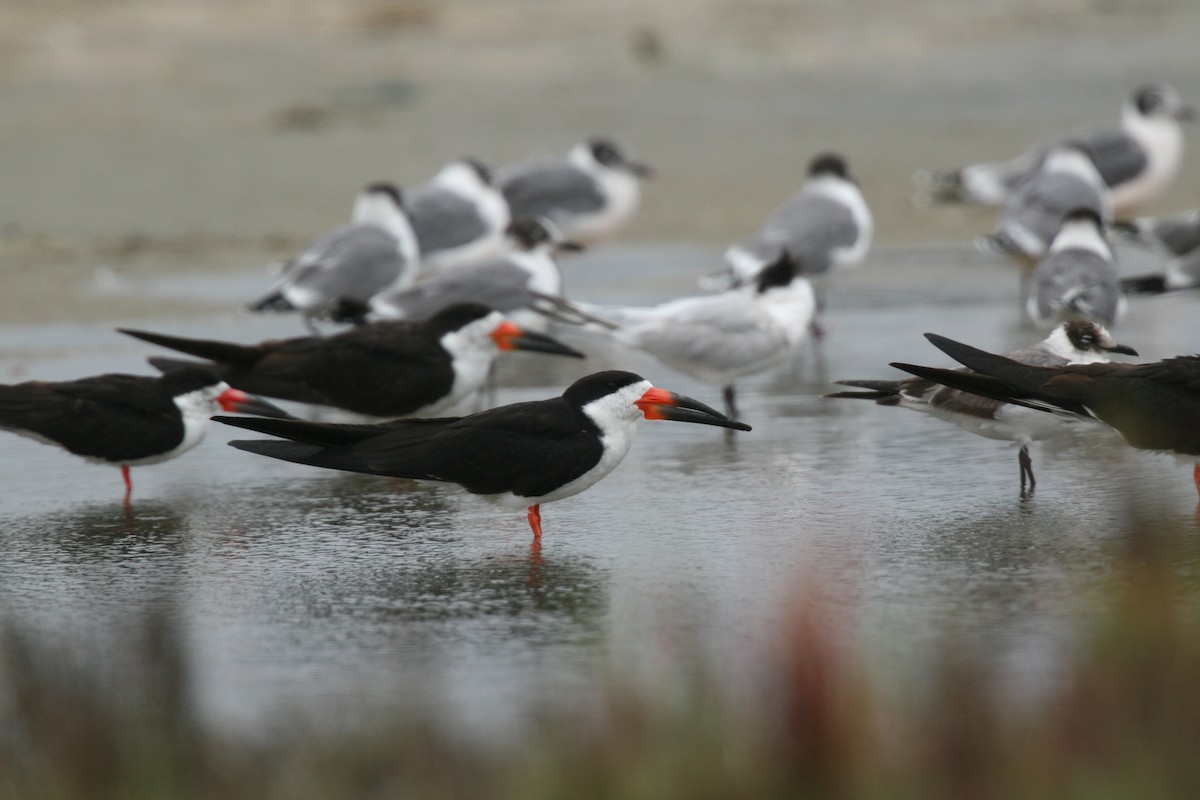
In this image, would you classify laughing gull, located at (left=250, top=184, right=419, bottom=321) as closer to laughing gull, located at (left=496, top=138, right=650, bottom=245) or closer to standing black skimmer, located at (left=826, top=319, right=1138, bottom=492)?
laughing gull, located at (left=496, top=138, right=650, bottom=245)

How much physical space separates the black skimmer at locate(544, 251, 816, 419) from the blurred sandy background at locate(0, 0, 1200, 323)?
4170 mm

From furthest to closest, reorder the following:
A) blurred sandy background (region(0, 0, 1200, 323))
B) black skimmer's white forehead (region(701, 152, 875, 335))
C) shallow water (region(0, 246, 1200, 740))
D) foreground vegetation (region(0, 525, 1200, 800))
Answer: blurred sandy background (region(0, 0, 1200, 323)), black skimmer's white forehead (region(701, 152, 875, 335)), shallow water (region(0, 246, 1200, 740)), foreground vegetation (region(0, 525, 1200, 800))

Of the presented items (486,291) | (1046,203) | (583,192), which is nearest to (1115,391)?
(486,291)

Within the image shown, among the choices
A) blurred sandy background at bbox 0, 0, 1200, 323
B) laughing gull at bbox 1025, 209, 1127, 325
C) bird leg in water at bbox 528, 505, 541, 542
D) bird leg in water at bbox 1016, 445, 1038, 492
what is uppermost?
blurred sandy background at bbox 0, 0, 1200, 323

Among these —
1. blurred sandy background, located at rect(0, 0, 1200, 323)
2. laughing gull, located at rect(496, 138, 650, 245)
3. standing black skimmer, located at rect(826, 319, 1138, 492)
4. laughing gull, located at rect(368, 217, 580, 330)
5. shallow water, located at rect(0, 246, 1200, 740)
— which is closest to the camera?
shallow water, located at rect(0, 246, 1200, 740)

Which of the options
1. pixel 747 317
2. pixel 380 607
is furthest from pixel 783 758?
pixel 747 317

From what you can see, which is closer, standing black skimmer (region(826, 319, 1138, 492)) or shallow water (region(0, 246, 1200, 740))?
shallow water (region(0, 246, 1200, 740))

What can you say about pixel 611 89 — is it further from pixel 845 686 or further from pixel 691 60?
pixel 845 686

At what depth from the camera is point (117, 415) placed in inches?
236

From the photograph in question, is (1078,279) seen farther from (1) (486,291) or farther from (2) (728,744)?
(2) (728,744)

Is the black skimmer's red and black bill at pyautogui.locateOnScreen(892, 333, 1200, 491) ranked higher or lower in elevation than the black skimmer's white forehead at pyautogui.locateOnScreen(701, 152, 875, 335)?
lower

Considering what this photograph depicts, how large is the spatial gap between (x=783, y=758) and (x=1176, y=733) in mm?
634

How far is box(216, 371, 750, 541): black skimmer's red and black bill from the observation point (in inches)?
201

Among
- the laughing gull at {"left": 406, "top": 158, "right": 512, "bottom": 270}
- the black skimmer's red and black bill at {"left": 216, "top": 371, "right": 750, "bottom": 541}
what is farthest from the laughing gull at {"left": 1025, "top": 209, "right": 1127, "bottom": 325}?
the laughing gull at {"left": 406, "top": 158, "right": 512, "bottom": 270}
